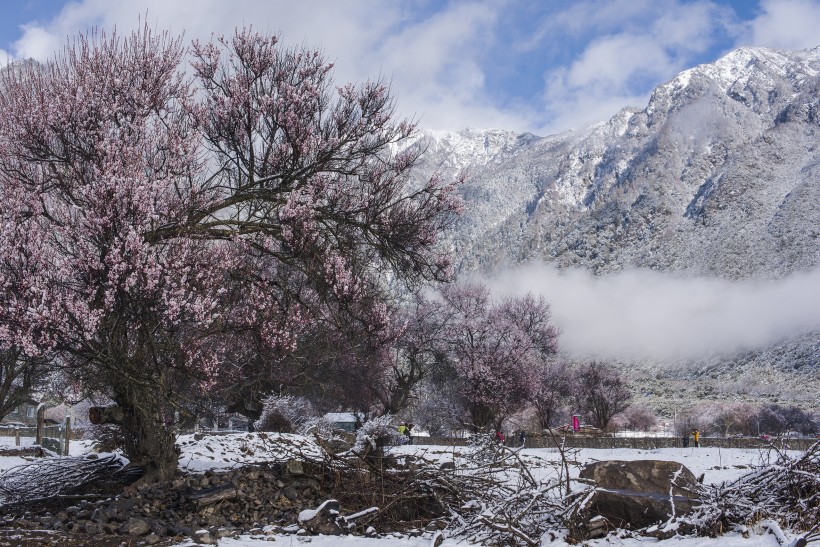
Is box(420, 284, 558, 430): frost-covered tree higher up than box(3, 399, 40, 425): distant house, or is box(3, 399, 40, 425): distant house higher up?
box(420, 284, 558, 430): frost-covered tree

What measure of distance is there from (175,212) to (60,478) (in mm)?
4737

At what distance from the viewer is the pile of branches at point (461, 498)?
21.6 ft

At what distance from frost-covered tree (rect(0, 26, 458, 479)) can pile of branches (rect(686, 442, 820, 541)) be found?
656 centimetres

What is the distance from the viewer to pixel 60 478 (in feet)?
34.4

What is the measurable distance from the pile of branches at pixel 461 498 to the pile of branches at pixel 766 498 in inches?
47.0

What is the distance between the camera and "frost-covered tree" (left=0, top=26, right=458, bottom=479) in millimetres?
8781

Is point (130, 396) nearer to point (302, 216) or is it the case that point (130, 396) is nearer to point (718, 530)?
point (302, 216)

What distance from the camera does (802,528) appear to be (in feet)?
17.8

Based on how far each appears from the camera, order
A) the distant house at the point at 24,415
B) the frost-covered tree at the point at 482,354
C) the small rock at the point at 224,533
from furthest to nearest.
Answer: the distant house at the point at 24,415 < the frost-covered tree at the point at 482,354 < the small rock at the point at 224,533

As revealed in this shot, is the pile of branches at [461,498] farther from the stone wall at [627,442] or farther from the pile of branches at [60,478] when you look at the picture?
the stone wall at [627,442]

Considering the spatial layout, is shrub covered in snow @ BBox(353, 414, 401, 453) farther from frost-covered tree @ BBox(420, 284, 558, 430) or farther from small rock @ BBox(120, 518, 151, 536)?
frost-covered tree @ BBox(420, 284, 558, 430)

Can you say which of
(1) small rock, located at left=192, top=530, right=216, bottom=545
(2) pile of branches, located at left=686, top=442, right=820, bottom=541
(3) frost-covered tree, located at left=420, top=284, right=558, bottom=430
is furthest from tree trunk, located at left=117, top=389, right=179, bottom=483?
(3) frost-covered tree, located at left=420, top=284, right=558, bottom=430

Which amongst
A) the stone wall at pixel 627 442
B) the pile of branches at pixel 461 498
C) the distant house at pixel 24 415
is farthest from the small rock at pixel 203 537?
the distant house at pixel 24 415

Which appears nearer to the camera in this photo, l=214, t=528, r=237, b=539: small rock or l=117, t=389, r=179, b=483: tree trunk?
l=214, t=528, r=237, b=539: small rock
